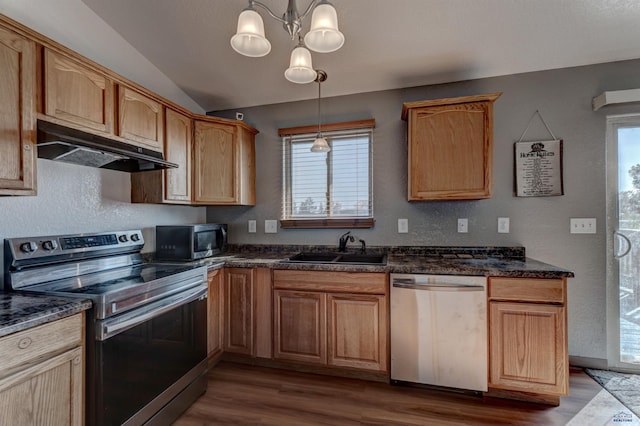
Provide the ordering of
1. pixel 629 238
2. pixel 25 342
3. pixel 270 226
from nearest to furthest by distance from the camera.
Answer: pixel 25 342 → pixel 629 238 → pixel 270 226

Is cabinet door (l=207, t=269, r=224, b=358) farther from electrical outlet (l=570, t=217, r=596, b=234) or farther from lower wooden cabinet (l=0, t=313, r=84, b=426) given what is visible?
electrical outlet (l=570, t=217, r=596, b=234)

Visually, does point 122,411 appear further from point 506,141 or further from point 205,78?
point 506,141

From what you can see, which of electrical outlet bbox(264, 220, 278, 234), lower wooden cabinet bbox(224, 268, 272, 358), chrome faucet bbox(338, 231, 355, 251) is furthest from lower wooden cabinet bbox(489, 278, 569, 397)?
electrical outlet bbox(264, 220, 278, 234)

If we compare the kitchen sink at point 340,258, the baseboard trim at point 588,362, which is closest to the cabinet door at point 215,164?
the kitchen sink at point 340,258

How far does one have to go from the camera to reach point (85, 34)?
204 cm

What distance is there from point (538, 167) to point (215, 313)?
286 cm

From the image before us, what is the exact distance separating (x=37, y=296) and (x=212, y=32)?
199 cm

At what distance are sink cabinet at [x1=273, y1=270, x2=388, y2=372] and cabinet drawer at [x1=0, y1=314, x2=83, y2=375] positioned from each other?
1.28m

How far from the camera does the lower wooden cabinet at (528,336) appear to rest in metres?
1.83

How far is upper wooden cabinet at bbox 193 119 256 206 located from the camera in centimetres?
262

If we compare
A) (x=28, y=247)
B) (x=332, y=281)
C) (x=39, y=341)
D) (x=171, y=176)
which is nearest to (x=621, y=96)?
(x=332, y=281)

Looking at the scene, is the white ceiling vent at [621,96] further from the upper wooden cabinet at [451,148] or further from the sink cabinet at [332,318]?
the sink cabinet at [332,318]

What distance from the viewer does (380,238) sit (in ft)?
8.98

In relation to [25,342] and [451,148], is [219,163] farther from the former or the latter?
[451,148]
